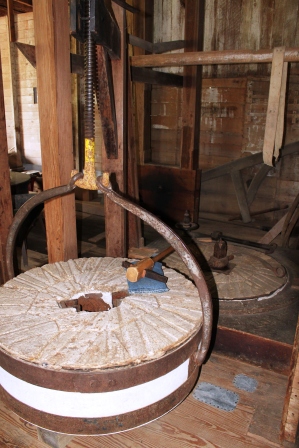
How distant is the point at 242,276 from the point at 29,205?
62.4 inches

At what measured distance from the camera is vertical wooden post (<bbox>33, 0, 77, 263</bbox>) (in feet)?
6.76

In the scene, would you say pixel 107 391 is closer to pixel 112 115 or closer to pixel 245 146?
pixel 112 115

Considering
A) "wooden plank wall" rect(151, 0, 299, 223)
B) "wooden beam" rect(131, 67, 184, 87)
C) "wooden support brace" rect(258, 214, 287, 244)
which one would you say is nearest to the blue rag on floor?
"wooden support brace" rect(258, 214, 287, 244)

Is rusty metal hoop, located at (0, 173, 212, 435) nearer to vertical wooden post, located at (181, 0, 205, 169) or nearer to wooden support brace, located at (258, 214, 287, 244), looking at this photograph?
wooden support brace, located at (258, 214, 287, 244)

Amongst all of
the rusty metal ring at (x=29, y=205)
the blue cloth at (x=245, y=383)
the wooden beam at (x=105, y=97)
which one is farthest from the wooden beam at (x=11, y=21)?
the blue cloth at (x=245, y=383)

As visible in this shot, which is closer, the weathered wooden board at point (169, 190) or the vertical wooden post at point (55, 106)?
the vertical wooden post at point (55, 106)

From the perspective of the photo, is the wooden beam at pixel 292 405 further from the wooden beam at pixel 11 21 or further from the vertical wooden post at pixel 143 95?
the wooden beam at pixel 11 21

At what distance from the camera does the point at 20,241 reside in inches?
135

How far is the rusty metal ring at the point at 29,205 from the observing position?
5.06ft

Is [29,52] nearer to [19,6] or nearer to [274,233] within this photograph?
[274,233]

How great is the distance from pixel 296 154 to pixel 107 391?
3.93 metres

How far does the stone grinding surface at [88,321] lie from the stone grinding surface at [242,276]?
0.66 metres

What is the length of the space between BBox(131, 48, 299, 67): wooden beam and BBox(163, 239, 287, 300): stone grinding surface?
55.6 inches

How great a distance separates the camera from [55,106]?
2.13 metres
